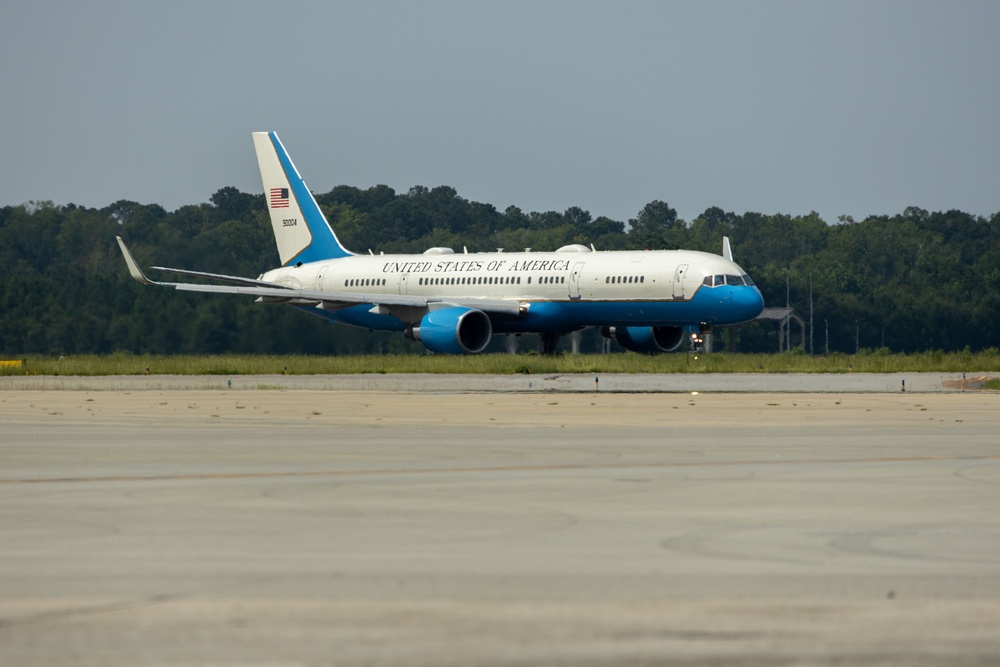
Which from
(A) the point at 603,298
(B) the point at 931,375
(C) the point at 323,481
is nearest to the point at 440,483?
(C) the point at 323,481

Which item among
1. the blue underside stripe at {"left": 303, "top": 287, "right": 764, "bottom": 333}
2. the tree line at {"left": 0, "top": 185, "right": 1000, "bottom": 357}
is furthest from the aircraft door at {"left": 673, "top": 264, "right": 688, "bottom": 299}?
the tree line at {"left": 0, "top": 185, "right": 1000, "bottom": 357}

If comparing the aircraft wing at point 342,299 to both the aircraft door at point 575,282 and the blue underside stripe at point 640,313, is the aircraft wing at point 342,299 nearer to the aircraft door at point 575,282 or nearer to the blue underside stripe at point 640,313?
the blue underside stripe at point 640,313

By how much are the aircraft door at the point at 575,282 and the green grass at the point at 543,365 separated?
4.05 metres

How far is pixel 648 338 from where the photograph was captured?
196 ft

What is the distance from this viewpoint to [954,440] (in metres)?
20.1

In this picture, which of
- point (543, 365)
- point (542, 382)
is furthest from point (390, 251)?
point (542, 382)

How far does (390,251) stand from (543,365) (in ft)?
283

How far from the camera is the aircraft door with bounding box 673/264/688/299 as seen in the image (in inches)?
2117

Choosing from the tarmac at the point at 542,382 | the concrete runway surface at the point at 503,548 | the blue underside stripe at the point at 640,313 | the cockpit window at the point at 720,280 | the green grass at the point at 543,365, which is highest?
the cockpit window at the point at 720,280

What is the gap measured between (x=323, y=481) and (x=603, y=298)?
41016mm

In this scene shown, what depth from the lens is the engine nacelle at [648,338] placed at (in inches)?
2355

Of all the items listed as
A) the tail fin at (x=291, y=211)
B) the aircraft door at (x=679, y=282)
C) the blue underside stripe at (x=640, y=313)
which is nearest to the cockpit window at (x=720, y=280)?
the blue underside stripe at (x=640, y=313)

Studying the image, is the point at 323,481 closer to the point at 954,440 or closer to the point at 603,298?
the point at 954,440

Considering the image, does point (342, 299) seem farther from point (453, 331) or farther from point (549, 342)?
point (549, 342)
